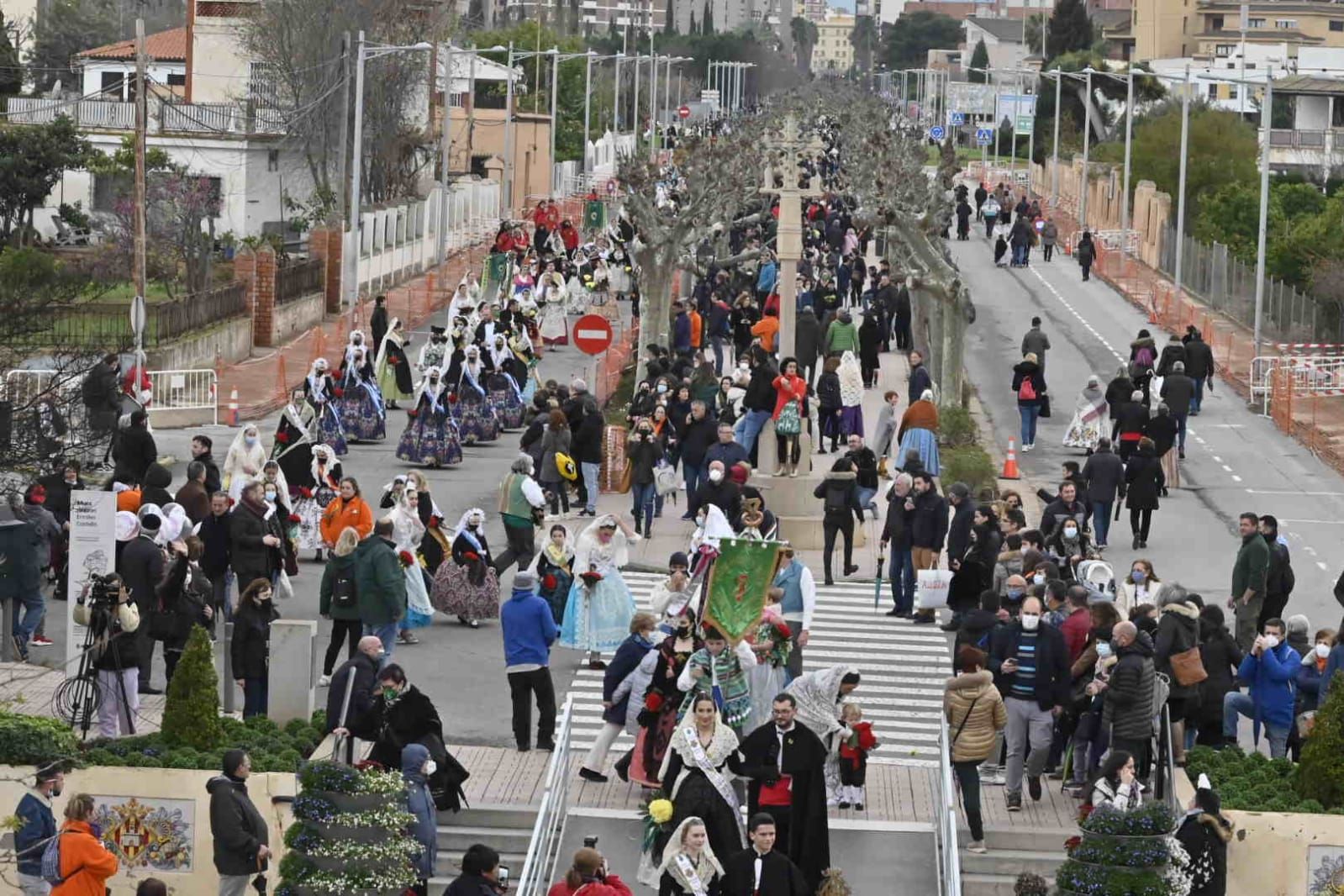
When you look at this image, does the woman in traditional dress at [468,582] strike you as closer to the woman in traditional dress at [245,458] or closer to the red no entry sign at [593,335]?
the woman in traditional dress at [245,458]

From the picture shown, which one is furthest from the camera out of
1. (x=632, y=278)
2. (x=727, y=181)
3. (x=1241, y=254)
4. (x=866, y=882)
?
(x=1241, y=254)

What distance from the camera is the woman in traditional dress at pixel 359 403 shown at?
34.5 meters

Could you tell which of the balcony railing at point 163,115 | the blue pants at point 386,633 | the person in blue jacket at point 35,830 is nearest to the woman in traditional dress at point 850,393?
the blue pants at point 386,633

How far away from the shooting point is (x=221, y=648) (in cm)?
2173

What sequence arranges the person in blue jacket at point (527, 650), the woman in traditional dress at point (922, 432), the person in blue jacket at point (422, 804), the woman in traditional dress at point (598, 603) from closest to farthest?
the person in blue jacket at point (422, 804) → the person in blue jacket at point (527, 650) → the woman in traditional dress at point (598, 603) → the woman in traditional dress at point (922, 432)

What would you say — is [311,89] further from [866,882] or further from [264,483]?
[866,882]

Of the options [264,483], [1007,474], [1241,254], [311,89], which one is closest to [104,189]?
[311,89]

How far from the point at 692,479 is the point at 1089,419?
892 centimetres

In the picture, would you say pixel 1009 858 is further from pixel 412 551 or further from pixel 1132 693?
pixel 412 551

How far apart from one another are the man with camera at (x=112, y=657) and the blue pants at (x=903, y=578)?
8.05m

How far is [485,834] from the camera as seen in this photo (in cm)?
1733

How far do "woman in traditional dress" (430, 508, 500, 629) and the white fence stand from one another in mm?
31354

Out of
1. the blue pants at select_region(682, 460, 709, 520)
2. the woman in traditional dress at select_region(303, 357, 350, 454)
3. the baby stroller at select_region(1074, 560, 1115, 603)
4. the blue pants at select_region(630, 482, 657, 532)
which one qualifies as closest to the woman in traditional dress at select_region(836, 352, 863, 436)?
the blue pants at select_region(682, 460, 709, 520)

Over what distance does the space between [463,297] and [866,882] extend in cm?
2436
